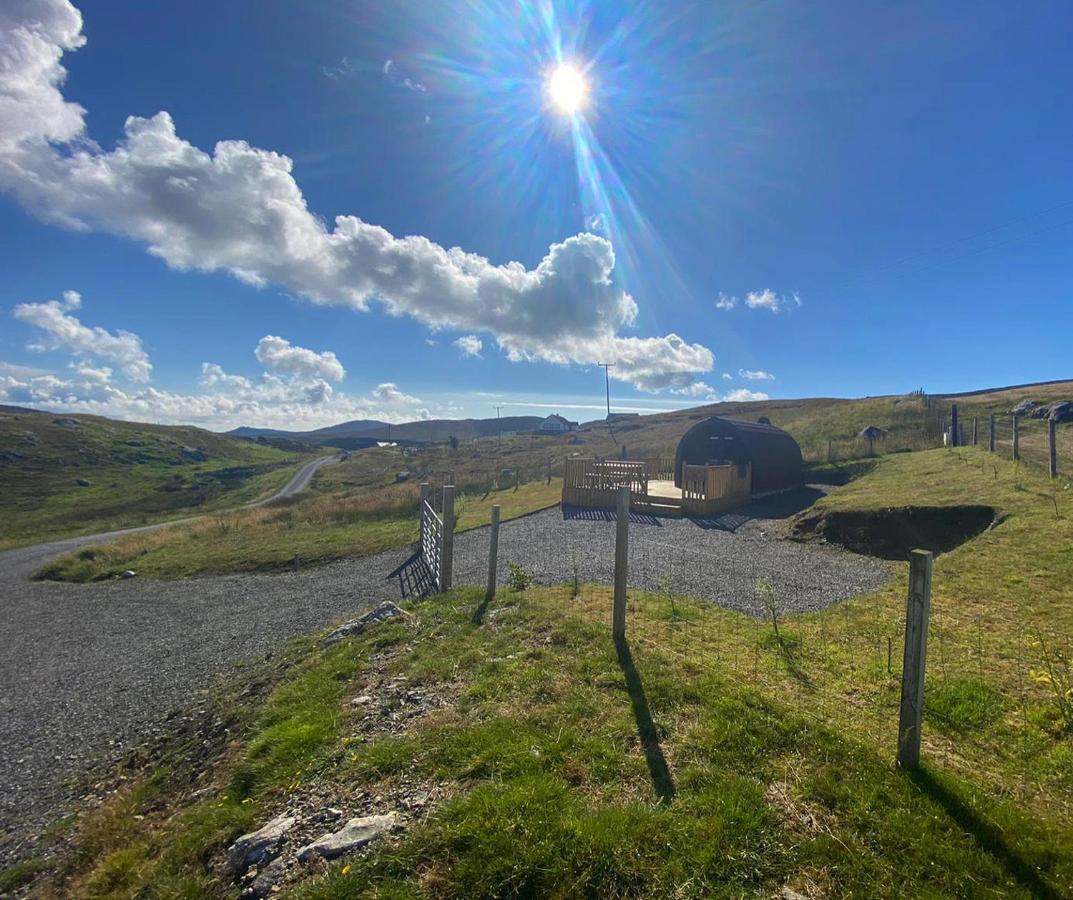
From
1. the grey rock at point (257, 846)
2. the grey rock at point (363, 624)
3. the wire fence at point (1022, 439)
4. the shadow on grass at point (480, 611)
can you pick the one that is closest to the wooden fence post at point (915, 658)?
the grey rock at point (257, 846)

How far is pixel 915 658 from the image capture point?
137 inches

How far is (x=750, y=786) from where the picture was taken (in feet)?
11.2

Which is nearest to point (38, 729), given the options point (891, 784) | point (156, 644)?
point (156, 644)

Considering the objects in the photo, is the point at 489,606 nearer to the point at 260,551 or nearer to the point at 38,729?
the point at 38,729

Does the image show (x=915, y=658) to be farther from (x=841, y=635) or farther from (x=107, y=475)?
(x=107, y=475)

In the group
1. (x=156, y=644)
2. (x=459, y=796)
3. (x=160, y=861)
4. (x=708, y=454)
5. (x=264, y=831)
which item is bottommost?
(x=156, y=644)

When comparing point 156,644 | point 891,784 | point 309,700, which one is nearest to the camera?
point 891,784

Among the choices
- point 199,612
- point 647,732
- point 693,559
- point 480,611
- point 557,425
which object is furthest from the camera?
point 557,425

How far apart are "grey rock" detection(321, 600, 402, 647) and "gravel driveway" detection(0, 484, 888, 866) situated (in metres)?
1.74

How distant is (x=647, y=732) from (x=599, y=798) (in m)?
0.89

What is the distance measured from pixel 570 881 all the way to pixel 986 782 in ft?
9.79

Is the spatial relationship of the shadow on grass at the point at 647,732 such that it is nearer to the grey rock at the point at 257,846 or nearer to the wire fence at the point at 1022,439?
the grey rock at the point at 257,846

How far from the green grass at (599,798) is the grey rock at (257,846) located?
13 centimetres

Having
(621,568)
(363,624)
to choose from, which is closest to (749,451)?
(621,568)
